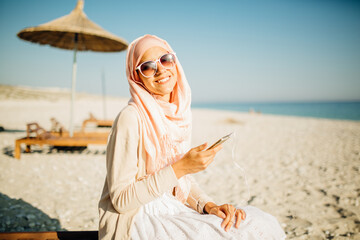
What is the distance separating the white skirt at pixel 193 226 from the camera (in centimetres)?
123

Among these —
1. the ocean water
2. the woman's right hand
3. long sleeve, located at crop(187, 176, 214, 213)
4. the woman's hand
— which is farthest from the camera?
the ocean water

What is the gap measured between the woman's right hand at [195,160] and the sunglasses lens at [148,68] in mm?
608

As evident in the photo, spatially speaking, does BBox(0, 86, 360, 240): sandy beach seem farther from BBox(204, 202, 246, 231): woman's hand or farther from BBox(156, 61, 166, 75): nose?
BBox(156, 61, 166, 75): nose

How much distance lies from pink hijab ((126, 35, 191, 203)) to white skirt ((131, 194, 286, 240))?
0.22m

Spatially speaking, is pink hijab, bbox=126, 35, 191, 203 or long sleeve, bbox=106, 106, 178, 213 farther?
pink hijab, bbox=126, 35, 191, 203

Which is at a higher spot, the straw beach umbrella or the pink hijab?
the straw beach umbrella

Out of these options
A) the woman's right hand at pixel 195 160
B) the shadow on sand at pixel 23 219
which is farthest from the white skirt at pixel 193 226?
the shadow on sand at pixel 23 219

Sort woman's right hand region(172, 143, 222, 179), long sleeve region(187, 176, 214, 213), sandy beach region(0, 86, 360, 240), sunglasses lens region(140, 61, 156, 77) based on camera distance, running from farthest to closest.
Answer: sandy beach region(0, 86, 360, 240) → long sleeve region(187, 176, 214, 213) → sunglasses lens region(140, 61, 156, 77) → woman's right hand region(172, 143, 222, 179)

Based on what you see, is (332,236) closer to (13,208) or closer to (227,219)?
(227,219)

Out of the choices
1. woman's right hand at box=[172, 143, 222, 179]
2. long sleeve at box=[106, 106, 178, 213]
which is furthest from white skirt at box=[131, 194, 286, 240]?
woman's right hand at box=[172, 143, 222, 179]

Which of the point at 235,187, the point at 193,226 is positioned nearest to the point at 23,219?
the point at 193,226

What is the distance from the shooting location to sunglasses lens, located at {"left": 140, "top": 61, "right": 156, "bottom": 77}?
1.45m

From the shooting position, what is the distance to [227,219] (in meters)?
1.30

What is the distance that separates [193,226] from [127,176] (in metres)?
0.49
